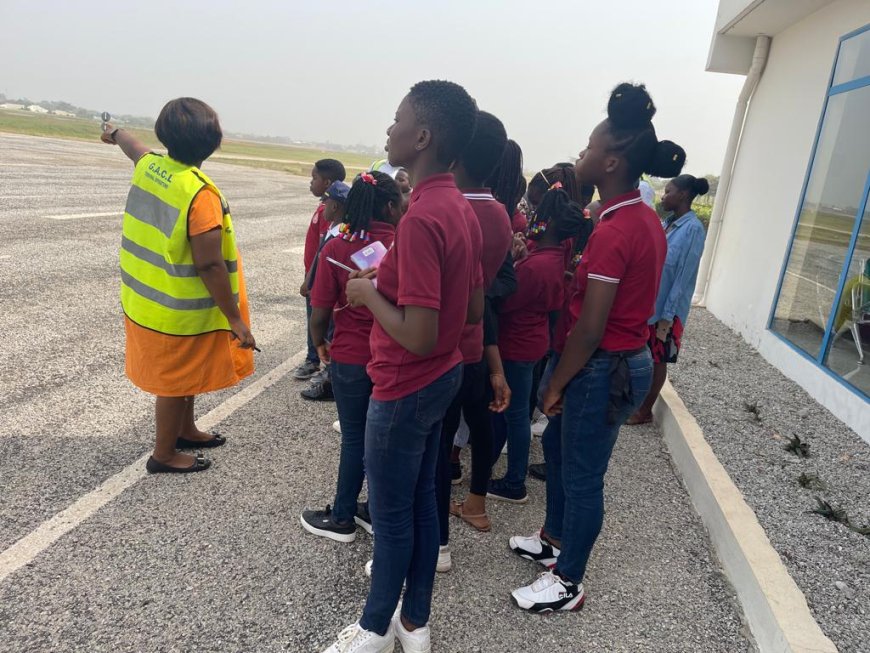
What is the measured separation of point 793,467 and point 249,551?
363 cm

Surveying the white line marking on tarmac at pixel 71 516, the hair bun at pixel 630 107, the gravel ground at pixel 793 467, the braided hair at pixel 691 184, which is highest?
the hair bun at pixel 630 107

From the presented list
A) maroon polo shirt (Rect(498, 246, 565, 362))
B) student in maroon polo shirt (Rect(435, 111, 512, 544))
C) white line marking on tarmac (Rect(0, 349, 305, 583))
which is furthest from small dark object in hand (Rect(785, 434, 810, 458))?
white line marking on tarmac (Rect(0, 349, 305, 583))

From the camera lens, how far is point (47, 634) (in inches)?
90.0

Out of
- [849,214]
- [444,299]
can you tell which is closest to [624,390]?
[444,299]

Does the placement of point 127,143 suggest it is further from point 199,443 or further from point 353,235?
point 199,443

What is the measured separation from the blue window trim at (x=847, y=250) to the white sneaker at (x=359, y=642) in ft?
15.0

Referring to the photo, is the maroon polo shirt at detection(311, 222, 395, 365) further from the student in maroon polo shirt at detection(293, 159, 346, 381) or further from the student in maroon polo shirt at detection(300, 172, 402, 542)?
the student in maroon polo shirt at detection(293, 159, 346, 381)

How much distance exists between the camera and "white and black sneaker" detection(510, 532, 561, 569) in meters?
3.02

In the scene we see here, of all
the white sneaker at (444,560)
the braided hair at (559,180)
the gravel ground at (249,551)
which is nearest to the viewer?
the gravel ground at (249,551)

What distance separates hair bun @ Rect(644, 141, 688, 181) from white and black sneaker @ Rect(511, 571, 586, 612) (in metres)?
1.85

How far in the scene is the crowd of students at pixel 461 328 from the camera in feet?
6.20

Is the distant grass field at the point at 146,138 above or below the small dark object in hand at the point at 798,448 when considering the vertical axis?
above

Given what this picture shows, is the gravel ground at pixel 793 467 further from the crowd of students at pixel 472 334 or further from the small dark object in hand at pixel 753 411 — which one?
the crowd of students at pixel 472 334

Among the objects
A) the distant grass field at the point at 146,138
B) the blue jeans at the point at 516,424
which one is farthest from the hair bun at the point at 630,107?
the distant grass field at the point at 146,138
